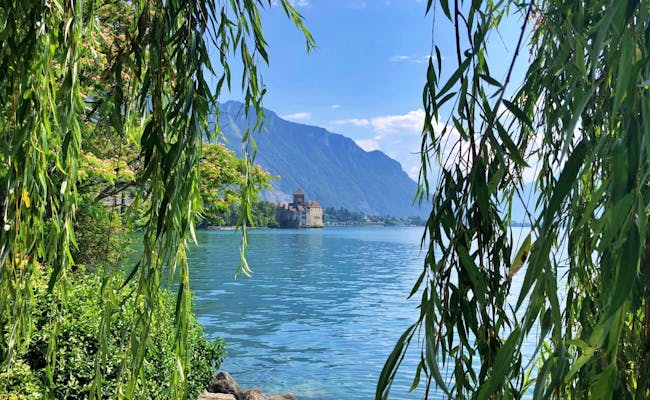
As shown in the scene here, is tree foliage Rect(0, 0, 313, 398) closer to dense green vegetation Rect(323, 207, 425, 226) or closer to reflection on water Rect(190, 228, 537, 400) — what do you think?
reflection on water Rect(190, 228, 537, 400)

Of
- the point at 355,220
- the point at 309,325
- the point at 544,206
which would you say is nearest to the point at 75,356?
the point at 544,206

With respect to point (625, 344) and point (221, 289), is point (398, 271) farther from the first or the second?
point (625, 344)

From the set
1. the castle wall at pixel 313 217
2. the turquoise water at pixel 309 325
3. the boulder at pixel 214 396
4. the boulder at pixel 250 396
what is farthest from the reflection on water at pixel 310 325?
the castle wall at pixel 313 217

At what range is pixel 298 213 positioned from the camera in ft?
456

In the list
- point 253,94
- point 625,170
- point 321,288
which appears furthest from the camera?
point 321,288

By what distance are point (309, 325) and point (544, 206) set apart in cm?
1779

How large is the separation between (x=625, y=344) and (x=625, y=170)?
1270 millimetres

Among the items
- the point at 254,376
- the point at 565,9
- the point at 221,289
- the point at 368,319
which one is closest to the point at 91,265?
the point at 254,376

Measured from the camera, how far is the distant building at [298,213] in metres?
139

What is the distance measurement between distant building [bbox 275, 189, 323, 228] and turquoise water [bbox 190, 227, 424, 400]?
10220 cm

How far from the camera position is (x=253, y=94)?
7.44 feet

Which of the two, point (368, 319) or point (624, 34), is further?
point (368, 319)

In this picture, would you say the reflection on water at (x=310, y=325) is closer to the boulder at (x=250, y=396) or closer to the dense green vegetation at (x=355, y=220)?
the boulder at (x=250, y=396)

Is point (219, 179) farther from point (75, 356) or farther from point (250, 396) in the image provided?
point (75, 356)
